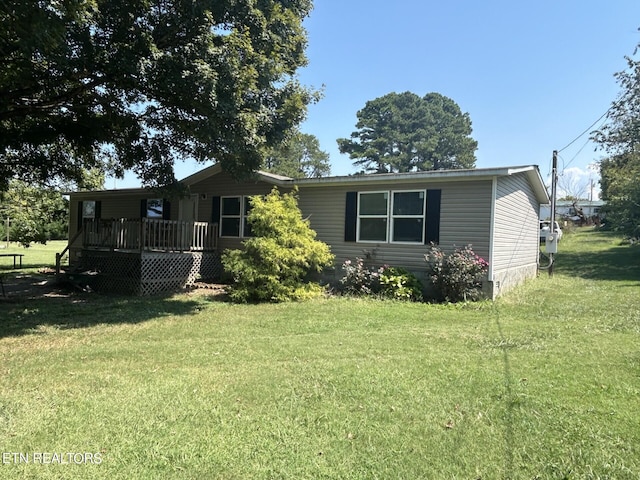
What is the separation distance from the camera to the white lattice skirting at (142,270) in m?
10.2

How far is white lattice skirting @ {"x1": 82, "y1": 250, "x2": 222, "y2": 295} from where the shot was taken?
10.2 meters

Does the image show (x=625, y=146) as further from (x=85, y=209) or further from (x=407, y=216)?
(x=85, y=209)

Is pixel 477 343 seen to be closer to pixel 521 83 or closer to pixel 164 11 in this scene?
pixel 164 11

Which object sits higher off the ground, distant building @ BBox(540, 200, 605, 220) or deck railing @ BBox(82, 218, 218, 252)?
distant building @ BBox(540, 200, 605, 220)

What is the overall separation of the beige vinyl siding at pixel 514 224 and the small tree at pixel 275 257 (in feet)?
13.9

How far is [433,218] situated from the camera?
381 inches

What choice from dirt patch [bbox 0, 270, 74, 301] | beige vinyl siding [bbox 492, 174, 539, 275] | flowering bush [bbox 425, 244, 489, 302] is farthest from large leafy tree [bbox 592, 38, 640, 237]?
dirt patch [bbox 0, 270, 74, 301]

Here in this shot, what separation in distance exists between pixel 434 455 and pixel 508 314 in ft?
18.8

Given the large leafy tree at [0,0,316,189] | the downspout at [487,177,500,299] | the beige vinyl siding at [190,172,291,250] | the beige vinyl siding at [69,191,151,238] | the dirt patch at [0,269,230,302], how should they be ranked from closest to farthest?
the large leafy tree at [0,0,316,189]
the downspout at [487,177,500,299]
the dirt patch at [0,269,230,302]
the beige vinyl siding at [190,172,291,250]
the beige vinyl siding at [69,191,151,238]

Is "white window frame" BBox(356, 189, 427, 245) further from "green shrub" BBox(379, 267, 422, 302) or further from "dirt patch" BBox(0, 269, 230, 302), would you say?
"dirt patch" BBox(0, 269, 230, 302)

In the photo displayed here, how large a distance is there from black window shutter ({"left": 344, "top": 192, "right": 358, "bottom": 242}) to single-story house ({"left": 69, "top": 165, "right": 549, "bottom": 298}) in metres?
0.03

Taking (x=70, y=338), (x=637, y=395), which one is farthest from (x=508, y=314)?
(x=70, y=338)

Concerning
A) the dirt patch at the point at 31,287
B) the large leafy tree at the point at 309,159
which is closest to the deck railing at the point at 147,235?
the dirt patch at the point at 31,287

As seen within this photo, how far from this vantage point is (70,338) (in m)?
5.86
